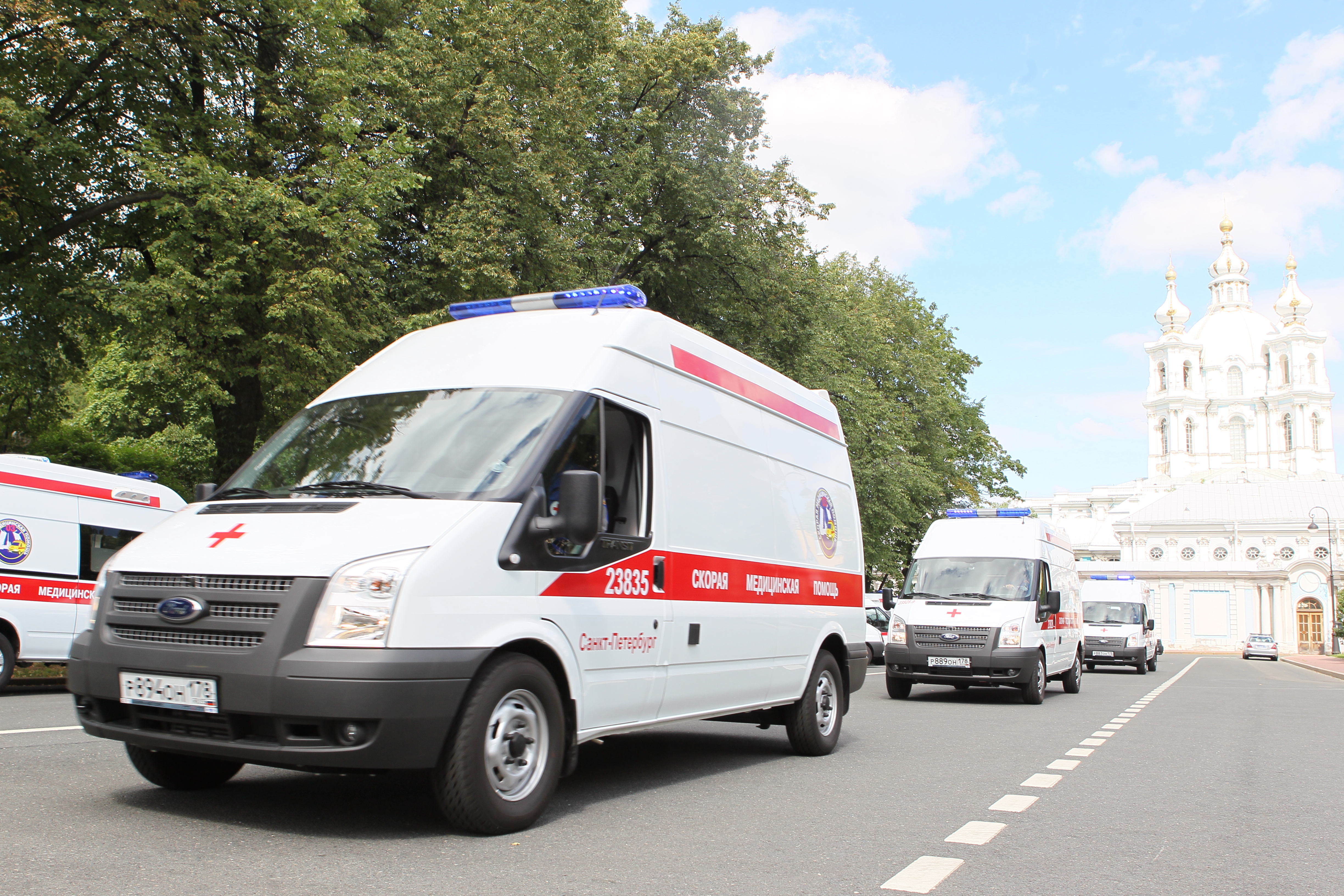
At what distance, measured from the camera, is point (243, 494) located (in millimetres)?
5938

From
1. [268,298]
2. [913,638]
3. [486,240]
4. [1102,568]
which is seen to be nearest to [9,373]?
[268,298]

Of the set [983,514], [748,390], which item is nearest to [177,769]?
[748,390]

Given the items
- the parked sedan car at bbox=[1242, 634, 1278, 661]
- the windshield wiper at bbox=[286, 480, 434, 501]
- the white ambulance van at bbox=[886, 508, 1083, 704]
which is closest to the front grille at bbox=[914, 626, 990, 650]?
the white ambulance van at bbox=[886, 508, 1083, 704]

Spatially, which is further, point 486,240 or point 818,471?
point 486,240

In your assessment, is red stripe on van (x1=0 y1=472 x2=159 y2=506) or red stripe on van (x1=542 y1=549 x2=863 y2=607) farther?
red stripe on van (x1=0 y1=472 x2=159 y2=506)

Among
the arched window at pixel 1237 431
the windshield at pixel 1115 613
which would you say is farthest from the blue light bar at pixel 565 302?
the arched window at pixel 1237 431

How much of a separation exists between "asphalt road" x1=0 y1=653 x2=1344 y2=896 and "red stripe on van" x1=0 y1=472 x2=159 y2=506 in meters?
4.03

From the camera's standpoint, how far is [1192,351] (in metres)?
142

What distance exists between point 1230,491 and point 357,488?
11399 centimetres

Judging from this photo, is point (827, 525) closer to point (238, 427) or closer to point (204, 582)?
point (204, 582)

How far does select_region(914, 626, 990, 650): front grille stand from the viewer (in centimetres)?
1588

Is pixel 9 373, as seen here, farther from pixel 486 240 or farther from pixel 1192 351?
pixel 1192 351

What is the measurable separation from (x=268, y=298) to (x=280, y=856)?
43.4 feet

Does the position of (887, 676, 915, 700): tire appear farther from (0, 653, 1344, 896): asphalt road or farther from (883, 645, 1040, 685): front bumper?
(0, 653, 1344, 896): asphalt road
